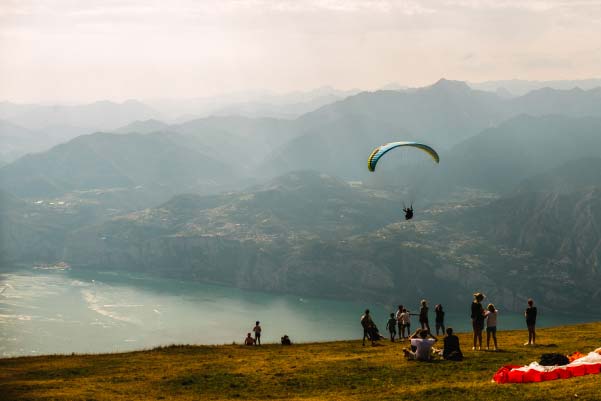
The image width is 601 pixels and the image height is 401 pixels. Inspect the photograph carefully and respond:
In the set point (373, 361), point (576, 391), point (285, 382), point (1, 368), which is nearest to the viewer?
point (576, 391)

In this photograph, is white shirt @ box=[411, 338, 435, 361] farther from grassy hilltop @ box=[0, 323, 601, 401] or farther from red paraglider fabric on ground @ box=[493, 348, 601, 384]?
red paraglider fabric on ground @ box=[493, 348, 601, 384]

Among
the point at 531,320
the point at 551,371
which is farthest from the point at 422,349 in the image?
the point at 551,371

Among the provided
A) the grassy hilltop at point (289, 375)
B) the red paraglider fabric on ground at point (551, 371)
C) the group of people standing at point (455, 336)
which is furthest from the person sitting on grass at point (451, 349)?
the red paraglider fabric on ground at point (551, 371)

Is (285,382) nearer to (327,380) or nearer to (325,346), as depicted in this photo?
(327,380)

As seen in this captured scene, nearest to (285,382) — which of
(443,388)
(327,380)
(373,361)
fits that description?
(327,380)

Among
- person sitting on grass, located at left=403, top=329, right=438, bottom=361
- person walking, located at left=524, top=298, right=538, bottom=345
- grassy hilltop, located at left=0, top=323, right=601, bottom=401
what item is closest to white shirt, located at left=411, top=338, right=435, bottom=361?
person sitting on grass, located at left=403, top=329, right=438, bottom=361

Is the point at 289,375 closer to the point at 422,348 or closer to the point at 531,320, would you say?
the point at 422,348
